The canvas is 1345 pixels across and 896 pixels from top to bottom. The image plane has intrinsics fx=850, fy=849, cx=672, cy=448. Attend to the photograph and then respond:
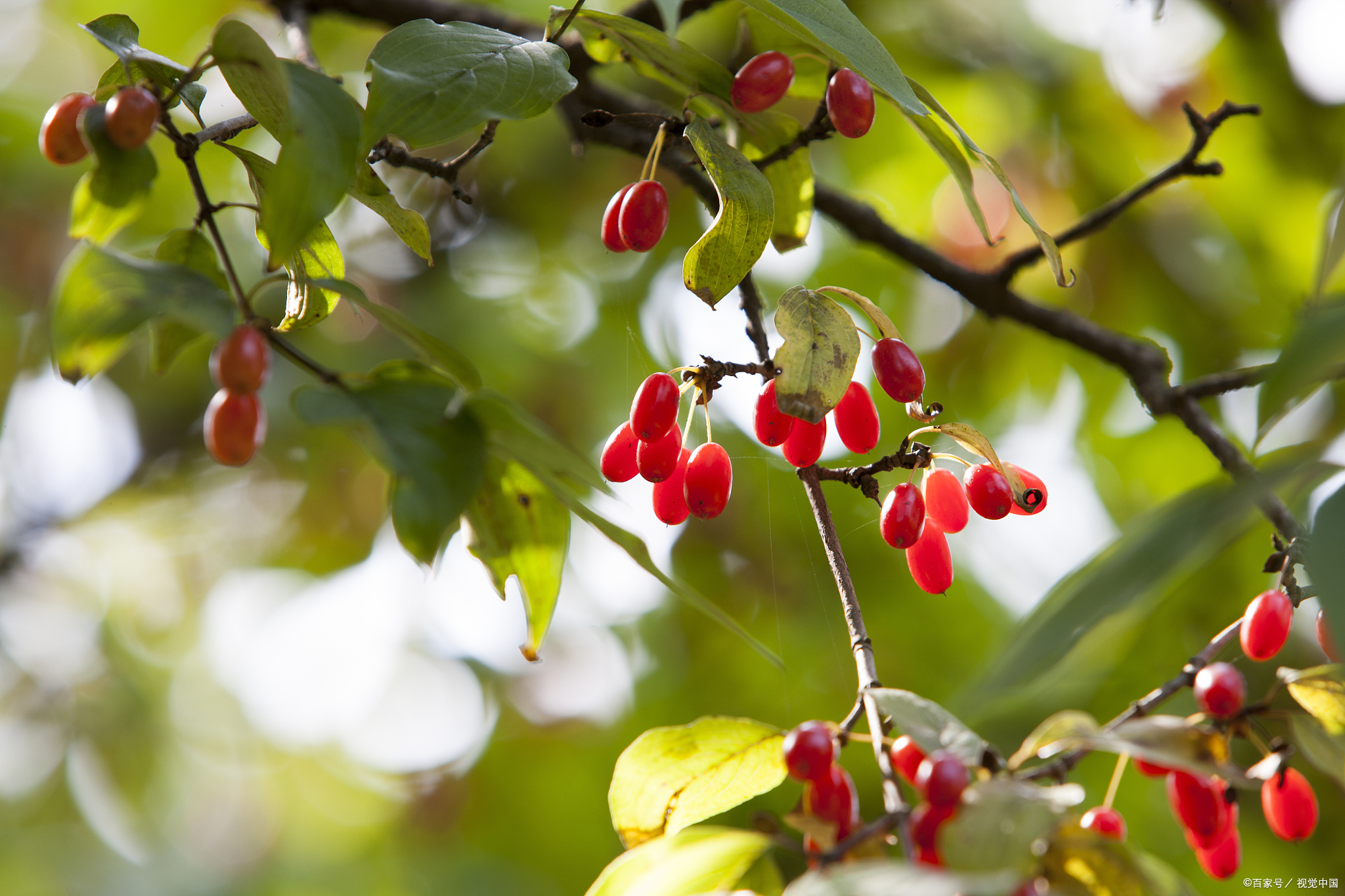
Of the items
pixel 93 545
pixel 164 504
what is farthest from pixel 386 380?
pixel 93 545

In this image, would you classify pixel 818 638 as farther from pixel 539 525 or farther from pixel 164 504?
pixel 164 504

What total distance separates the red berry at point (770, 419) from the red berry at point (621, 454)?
114 millimetres

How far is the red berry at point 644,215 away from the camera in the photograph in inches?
26.8

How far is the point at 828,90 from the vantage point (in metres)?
0.67

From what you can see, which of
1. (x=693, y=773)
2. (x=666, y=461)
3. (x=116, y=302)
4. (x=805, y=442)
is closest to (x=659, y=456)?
(x=666, y=461)

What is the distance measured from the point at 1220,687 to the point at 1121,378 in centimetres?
145

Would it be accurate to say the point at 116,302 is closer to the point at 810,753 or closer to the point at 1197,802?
the point at 810,753

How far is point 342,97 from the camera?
0.44 m

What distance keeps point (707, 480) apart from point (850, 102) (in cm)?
32

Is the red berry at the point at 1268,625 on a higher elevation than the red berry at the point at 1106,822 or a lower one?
higher

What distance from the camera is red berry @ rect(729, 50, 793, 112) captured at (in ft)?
2.18

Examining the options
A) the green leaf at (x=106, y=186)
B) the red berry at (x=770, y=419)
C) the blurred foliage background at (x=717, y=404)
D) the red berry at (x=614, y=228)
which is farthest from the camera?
the blurred foliage background at (x=717, y=404)

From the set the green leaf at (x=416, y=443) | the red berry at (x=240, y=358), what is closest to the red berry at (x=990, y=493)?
the green leaf at (x=416, y=443)

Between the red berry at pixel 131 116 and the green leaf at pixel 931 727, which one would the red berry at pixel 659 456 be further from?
the red berry at pixel 131 116
